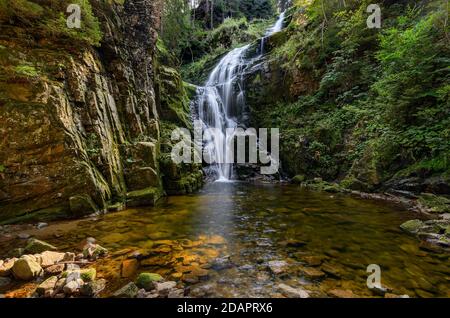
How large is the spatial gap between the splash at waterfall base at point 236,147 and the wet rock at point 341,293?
10240mm

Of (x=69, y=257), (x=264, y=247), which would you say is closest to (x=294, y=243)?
(x=264, y=247)

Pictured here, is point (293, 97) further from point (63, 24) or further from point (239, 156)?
point (63, 24)

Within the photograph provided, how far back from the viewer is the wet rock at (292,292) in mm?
3026

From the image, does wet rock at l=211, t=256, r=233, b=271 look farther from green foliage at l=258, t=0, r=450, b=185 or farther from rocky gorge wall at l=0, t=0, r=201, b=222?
green foliage at l=258, t=0, r=450, b=185

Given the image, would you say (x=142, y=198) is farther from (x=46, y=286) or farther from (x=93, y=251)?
(x=46, y=286)

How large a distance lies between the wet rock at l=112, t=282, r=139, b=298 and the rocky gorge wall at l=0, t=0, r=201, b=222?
3.95 metres

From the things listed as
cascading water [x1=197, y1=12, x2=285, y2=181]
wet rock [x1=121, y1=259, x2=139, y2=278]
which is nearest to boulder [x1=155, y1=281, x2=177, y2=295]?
wet rock [x1=121, y1=259, x2=139, y2=278]

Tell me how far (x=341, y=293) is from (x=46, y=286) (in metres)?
3.50

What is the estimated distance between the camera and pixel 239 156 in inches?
559

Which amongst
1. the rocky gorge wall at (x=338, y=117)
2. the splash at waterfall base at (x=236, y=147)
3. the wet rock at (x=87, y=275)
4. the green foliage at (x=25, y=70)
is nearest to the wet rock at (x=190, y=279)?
the wet rock at (x=87, y=275)

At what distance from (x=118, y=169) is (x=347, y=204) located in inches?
270

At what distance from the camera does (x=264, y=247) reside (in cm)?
455

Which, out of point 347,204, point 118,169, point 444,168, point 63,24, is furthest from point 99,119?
point 444,168

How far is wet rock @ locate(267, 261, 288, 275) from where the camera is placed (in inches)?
144
